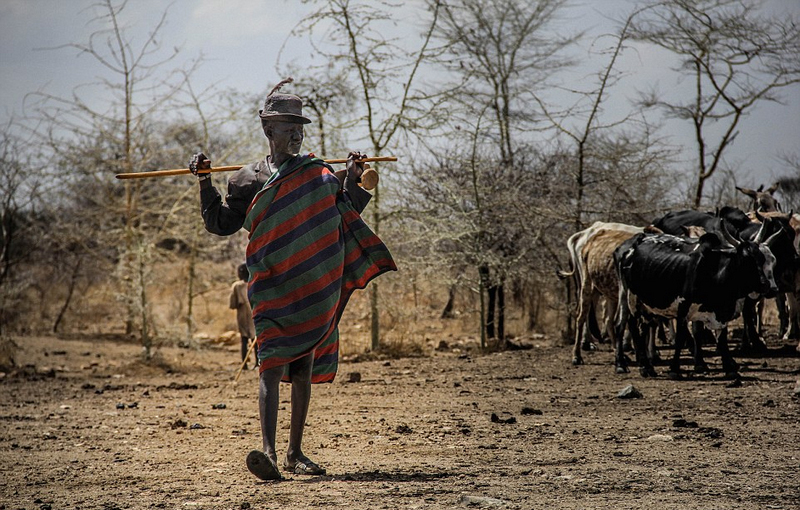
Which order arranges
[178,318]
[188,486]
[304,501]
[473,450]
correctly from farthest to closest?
[178,318] → [473,450] → [188,486] → [304,501]

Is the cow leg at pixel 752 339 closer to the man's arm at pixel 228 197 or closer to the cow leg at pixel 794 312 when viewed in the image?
the cow leg at pixel 794 312

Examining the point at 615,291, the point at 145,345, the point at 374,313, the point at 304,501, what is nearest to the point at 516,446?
the point at 304,501

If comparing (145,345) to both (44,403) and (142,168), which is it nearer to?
(142,168)

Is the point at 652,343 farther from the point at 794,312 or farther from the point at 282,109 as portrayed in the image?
the point at 282,109

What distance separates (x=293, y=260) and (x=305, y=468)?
1192 millimetres

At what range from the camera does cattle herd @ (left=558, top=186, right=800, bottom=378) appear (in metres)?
9.23

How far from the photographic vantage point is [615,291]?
11.1 metres

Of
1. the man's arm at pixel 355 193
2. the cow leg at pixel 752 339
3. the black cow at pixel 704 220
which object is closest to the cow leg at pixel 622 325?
the black cow at pixel 704 220

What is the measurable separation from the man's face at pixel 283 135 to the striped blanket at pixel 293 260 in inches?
3.5

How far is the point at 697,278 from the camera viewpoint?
9273 millimetres

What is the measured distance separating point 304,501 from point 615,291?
24.4 feet

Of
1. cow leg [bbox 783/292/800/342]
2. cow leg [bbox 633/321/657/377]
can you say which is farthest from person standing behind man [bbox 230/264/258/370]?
cow leg [bbox 783/292/800/342]

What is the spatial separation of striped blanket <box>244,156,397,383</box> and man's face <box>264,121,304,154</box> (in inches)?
3.5

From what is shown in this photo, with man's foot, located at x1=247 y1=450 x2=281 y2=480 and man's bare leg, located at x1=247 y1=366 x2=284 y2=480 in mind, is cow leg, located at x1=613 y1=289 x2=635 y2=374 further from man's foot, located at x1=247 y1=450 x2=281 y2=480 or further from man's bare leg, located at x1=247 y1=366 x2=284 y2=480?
man's foot, located at x1=247 y1=450 x2=281 y2=480
